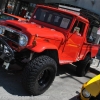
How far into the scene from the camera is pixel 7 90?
5160 millimetres

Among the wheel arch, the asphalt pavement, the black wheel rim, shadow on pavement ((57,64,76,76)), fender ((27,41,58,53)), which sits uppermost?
fender ((27,41,58,53))

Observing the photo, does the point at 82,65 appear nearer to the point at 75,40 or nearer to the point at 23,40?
the point at 75,40

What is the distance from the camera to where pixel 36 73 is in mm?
4871

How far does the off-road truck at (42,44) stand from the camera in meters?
4.98

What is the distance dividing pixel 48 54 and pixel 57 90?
3.25 feet

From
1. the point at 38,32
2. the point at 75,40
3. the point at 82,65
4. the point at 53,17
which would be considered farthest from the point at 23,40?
the point at 82,65

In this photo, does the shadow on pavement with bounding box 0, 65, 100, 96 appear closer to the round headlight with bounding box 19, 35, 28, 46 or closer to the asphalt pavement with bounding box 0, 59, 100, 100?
the asphalt pavement with bounding box 0, 59, 100, 100

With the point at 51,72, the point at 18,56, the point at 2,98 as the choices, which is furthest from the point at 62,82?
the point at 2,98

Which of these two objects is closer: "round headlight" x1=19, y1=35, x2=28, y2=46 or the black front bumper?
the black front bumper

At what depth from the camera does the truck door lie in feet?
20.8

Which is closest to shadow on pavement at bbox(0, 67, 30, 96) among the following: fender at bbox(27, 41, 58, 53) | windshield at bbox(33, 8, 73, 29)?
fender at bbox(27, 41, 58, 53)

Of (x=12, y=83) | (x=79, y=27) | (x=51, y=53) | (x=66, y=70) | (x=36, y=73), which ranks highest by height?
(x=79, y=27)

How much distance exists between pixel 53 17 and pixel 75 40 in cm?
91

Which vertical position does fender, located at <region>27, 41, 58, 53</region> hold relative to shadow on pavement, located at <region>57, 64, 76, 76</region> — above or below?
above
